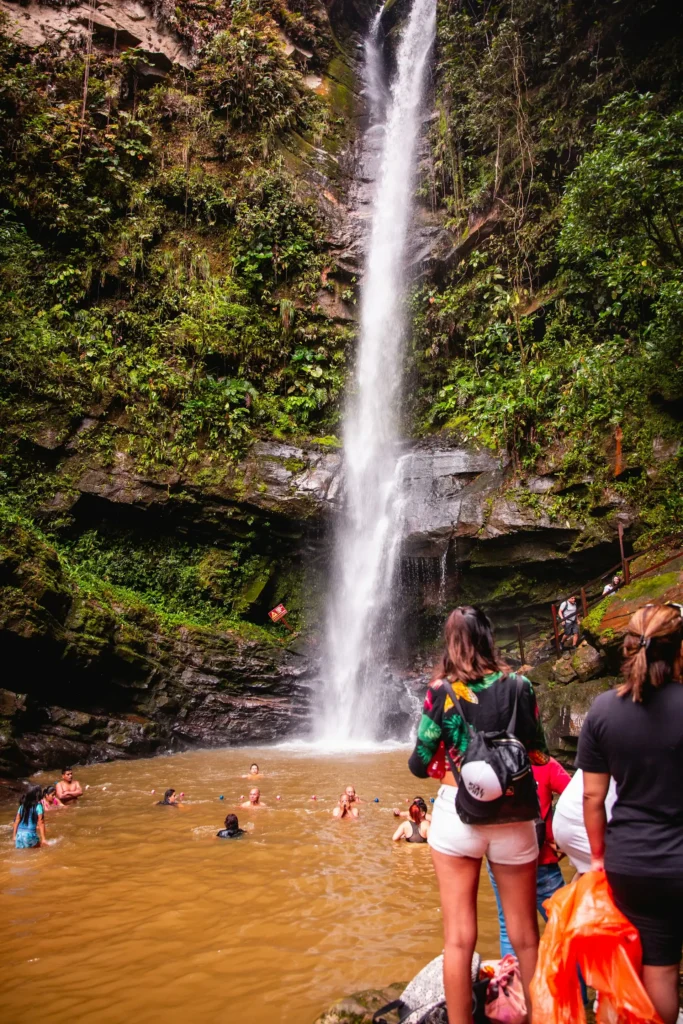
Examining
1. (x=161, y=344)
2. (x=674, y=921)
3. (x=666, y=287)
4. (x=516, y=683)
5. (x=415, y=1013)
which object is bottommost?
(x=415, y=1013)

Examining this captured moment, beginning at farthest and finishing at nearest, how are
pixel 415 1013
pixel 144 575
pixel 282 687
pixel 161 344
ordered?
1. pixel 161 344
2. pixel 144 575
3. pixel 282 687
4. pixel 415 1013

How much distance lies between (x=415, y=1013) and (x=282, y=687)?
449 inches

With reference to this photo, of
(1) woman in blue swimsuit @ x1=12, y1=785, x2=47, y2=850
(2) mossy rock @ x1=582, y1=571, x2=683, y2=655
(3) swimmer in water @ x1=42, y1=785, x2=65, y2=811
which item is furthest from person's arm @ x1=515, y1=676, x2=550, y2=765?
(3) swimmer in water @ x1=42, y1=785, x2=65, y2=811

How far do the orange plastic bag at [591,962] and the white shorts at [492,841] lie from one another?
0.21 meters

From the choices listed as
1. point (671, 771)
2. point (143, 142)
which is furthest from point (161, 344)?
point (671, 771)

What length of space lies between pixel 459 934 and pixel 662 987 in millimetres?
687

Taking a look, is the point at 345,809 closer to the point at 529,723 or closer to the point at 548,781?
the point at 548,781

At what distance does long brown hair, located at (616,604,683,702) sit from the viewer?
2.05 m

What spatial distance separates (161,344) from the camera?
55.7 feet

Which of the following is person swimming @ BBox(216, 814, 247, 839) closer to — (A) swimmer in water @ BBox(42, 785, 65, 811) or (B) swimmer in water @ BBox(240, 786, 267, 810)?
(B) swimmer in water @ BBox(240, 786, 267, 810)

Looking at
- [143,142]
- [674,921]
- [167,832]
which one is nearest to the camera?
[674,921]

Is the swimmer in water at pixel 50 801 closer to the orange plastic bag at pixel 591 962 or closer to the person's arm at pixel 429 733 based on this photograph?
the person's arm at pixel 429 733

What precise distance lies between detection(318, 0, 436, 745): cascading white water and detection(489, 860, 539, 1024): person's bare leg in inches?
431

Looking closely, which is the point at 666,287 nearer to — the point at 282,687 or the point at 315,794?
the point at 315,794
